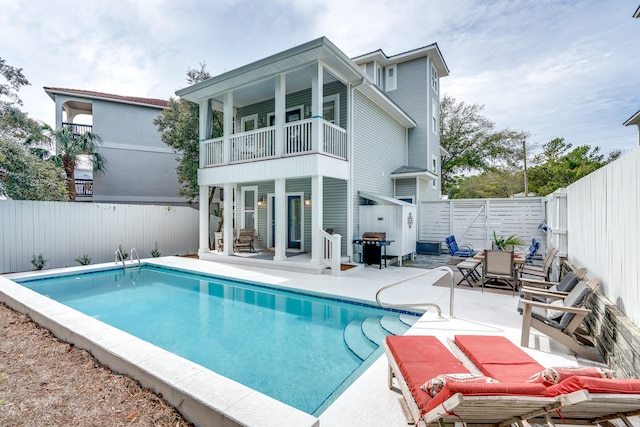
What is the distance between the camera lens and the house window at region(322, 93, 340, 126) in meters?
10.6

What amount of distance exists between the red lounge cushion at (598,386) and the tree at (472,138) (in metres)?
26.2

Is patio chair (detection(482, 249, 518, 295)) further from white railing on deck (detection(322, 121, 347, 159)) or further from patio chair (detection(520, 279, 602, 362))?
white railing on deck (detection(322, 121, 347, 159))

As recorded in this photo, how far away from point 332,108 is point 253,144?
318 centimetres

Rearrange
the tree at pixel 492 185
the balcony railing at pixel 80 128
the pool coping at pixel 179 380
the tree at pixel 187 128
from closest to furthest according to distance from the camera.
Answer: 1. the pool coping at pixel 179 380
2. the tree at pixel 187 128
3. the balcony railing at pixel 80 128
4. the tree at pixel 492 185

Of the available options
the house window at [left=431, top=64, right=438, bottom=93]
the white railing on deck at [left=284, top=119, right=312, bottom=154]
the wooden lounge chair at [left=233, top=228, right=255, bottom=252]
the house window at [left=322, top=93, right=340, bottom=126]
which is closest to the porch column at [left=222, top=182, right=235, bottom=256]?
the wooden lounge chair at [left=233, top=228, right=255, bottom=252]

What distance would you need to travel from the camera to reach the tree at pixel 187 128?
1466 centimetres

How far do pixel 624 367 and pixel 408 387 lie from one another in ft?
7.55

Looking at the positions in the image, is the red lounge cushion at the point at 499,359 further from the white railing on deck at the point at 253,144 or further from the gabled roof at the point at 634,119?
the gabled roof at the point at 634,119

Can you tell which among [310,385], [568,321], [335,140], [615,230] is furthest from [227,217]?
[615,230]

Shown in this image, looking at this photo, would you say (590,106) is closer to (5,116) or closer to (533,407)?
(533,407)

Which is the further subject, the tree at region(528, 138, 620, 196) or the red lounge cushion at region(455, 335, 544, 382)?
the tree at region(528, 138, 620, 196)

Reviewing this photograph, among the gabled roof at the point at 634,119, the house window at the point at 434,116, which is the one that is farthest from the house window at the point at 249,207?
the gabled roof at the point at 634,119

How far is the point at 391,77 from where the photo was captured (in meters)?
15.9

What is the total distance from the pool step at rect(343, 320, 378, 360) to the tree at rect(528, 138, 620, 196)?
2815 cm
